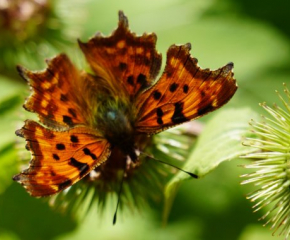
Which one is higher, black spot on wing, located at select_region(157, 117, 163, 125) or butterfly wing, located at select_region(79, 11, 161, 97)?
butterfly wing, located at select_region(79, 11, 161, 97)

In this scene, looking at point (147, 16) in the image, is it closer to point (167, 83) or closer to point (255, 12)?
point (255, 12)

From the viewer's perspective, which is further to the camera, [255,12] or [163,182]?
[255,12]

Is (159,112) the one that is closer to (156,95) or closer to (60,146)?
(156,95)

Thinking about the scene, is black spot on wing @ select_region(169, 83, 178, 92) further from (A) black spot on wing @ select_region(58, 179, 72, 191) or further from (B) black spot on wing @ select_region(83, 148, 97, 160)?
(A) black spot on wing @ select_region(58, 179, 72, 191)

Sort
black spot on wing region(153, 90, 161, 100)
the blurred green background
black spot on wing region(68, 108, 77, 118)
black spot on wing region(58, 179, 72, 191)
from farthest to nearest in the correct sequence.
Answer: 1. the blurred green background
2. black spot on wing region(68, 108, 77, 118)
3. black spot on wing region(153, 90, 161, 100)
4. black spot on wing region(58, 179, 72, 191)

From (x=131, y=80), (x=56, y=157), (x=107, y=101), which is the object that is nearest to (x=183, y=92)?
(x=131, y=80)

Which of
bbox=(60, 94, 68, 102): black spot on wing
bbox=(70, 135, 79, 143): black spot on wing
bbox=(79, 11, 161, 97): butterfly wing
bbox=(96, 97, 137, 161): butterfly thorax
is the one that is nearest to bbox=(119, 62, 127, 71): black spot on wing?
bbox=(79, 11, 161, 97): butterfly wing

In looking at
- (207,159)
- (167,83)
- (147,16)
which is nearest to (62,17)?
(147,16)
